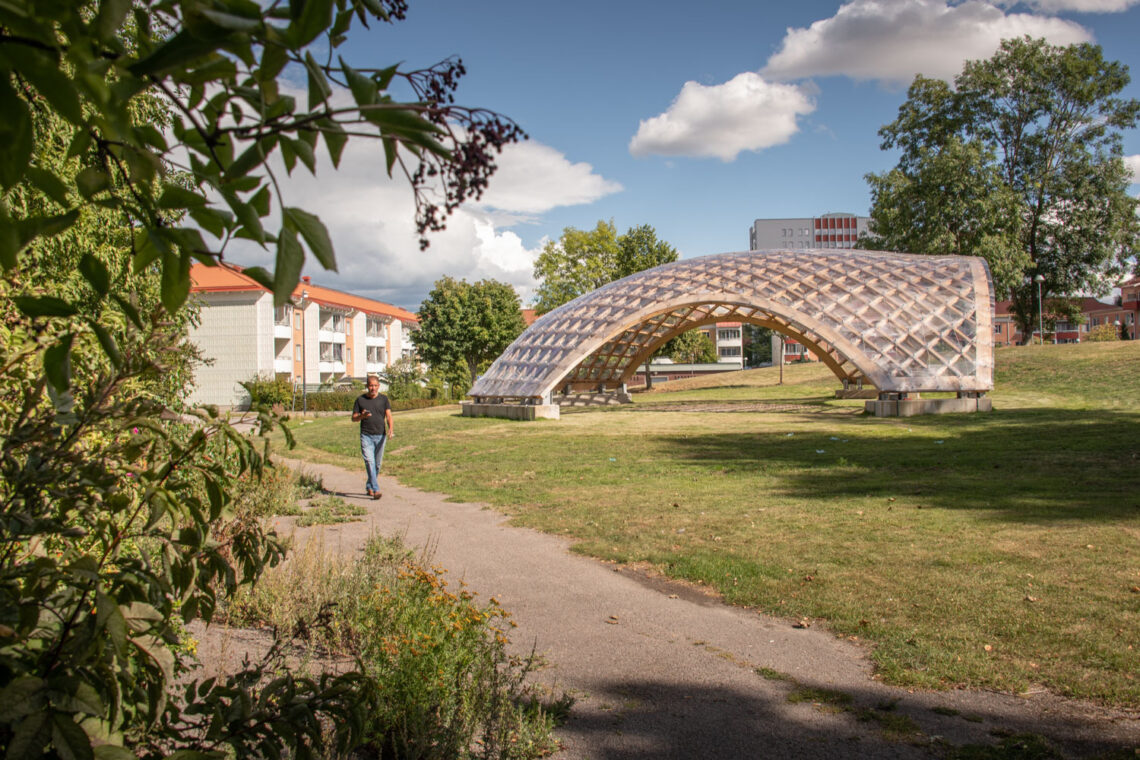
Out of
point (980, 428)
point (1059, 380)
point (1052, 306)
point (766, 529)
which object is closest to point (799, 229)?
point (1052, 306)

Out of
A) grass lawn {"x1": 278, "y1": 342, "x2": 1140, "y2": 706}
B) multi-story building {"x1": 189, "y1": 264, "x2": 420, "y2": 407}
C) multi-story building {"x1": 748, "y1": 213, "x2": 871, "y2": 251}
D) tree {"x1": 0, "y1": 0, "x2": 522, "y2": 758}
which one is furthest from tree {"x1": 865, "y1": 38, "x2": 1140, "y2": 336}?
multi-story building {"x1": 748, "y1": 213, "x2": 871, "y2": 251}

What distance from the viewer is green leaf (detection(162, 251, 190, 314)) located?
128cm

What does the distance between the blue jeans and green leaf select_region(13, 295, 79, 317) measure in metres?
10.7

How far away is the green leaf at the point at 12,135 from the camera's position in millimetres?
1010

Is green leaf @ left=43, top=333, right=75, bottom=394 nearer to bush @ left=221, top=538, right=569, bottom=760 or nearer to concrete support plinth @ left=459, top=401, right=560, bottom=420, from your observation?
bush @ left=221, top=538, right=569, bottom=760

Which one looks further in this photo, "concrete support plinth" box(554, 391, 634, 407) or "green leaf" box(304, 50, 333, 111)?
"concrete support plinth" box(554, 391, 634, 407)

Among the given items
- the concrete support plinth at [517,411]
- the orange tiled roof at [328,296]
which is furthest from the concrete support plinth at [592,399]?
the orange tiled roof at [328,296]

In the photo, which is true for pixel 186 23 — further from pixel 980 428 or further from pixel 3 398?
pixel 980 428

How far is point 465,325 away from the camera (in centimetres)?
5303

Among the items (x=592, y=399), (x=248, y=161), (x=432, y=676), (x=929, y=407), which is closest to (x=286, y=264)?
(x=248, y=161)

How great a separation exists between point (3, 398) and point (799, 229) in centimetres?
15438

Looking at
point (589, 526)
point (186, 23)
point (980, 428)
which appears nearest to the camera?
point (186, 23)

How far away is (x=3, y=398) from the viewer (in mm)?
2621

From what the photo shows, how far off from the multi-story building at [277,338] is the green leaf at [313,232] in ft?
136
